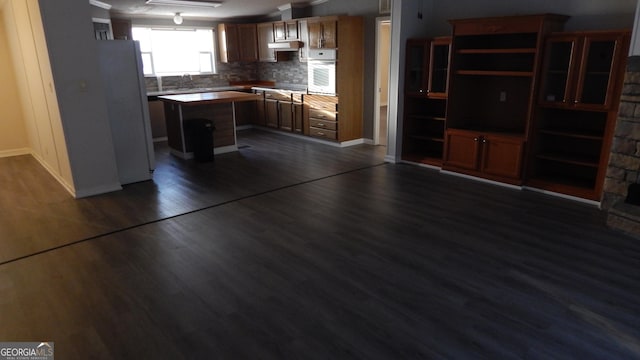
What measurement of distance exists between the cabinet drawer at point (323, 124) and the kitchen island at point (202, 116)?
1242 mm

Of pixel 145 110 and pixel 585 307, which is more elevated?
pixel 145 110

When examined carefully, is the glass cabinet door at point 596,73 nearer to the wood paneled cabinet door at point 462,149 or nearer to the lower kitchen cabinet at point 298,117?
the wood paneled cabinet door at point 462,149

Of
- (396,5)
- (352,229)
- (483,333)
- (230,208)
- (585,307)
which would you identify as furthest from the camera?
(396,5)

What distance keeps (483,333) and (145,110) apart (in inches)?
179

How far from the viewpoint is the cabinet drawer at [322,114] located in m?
7.10

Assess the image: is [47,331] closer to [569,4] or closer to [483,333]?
[483,333]

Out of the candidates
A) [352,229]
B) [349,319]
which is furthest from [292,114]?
[349,319]

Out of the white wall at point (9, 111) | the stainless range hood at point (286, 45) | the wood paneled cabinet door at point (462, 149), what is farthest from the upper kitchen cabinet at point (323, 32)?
the white wall at point (9, 111)

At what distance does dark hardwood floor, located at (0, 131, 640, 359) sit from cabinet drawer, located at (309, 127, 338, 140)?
2.28 meters

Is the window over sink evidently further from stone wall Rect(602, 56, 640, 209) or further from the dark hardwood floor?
stone wall Rect(602, 56, 640, 209)

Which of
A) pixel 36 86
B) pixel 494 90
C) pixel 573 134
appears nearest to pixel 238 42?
pixel 36 86

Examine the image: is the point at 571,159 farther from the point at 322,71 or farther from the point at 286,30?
the point at 286,30

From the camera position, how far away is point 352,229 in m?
3.77

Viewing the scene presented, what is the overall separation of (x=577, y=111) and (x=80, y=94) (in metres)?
5.34
